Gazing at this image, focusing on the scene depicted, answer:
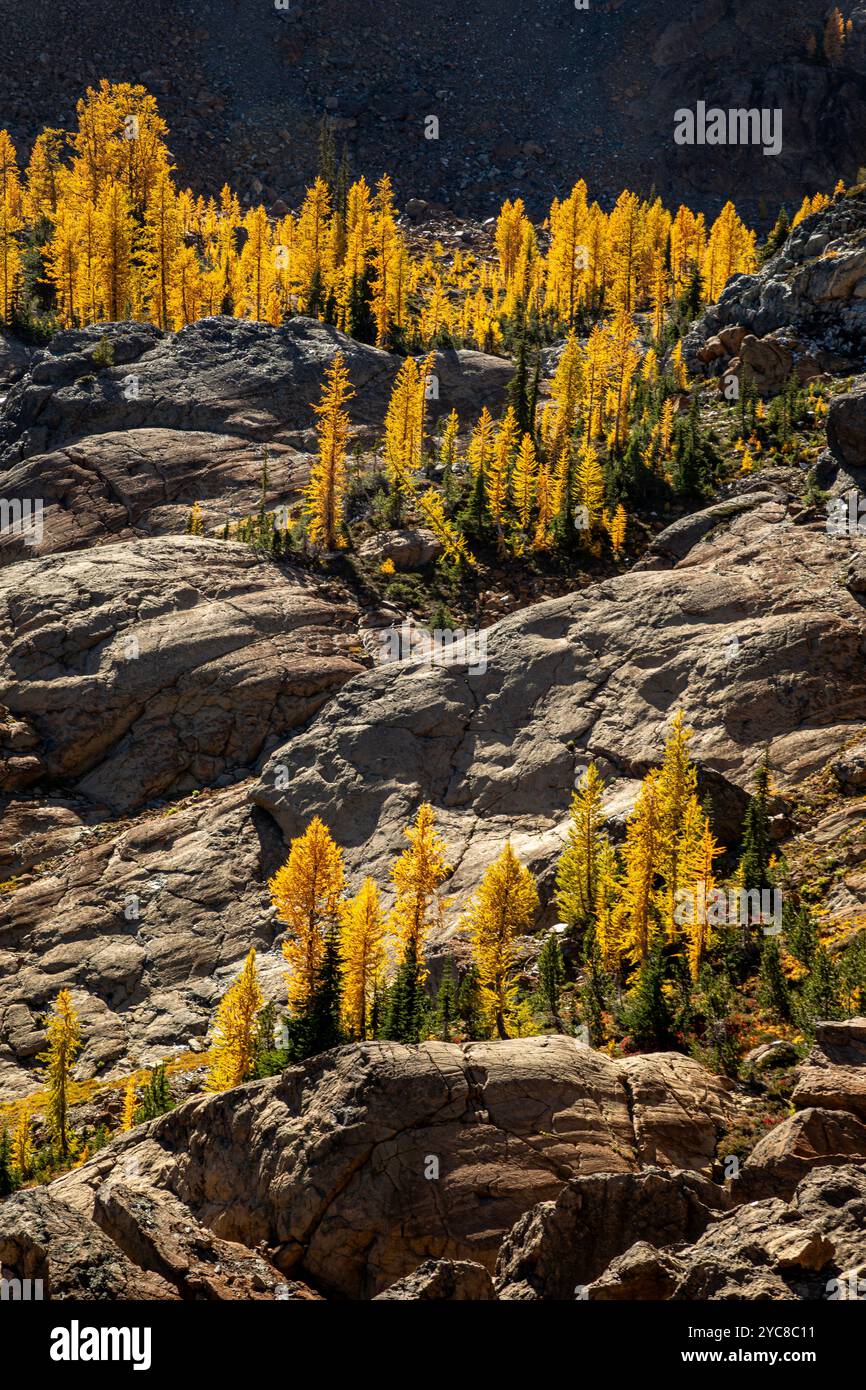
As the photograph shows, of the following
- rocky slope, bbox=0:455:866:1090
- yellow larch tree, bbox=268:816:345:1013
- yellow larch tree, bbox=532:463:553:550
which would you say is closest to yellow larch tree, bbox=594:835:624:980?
rocky slope, bbox=0:455:866:1090

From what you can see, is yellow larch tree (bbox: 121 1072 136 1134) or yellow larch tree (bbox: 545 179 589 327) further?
yellow larch tree (bbox: 545 179 589 327)

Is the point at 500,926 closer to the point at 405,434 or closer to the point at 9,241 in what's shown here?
the point at 405,434

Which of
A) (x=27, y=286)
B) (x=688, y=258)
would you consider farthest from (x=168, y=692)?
(x=688, y=258)

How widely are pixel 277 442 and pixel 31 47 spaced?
318 ft

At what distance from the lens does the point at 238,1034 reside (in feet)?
105

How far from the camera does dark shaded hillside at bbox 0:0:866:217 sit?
5187 inches

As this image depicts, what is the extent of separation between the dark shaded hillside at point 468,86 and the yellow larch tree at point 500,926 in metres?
107

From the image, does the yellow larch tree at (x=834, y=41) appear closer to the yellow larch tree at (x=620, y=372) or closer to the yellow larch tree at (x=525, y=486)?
the yellow larch tree at (x=620, y=372)

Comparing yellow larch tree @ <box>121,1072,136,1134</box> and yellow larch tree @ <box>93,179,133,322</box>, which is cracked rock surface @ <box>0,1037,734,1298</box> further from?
yellow larch tree @ <box>93,179,133,322</box>

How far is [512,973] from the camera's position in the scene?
34969 mm

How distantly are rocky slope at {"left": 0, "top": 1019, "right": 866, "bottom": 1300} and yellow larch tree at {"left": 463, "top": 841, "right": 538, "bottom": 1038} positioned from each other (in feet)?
26.9

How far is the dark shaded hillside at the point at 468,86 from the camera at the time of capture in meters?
132

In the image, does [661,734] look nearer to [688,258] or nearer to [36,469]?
[36,469]

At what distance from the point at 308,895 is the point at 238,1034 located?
4053mm
